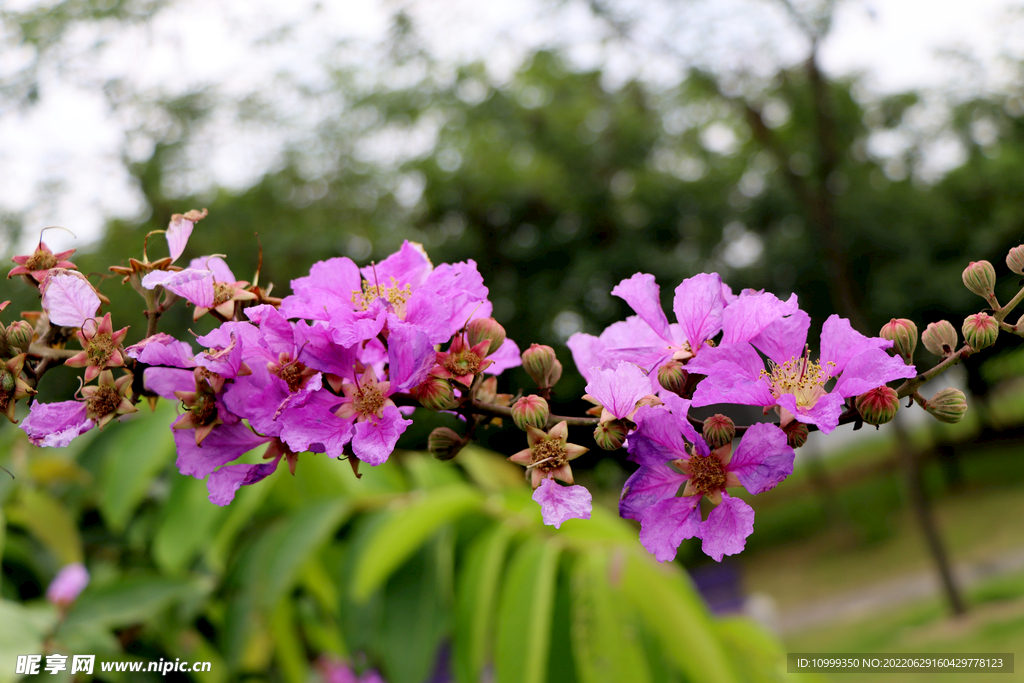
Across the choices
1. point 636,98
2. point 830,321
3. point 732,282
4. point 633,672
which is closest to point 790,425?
point 830,321

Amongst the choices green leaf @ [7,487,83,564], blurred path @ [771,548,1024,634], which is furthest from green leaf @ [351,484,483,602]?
blurred path @ [771,548,1024,634]

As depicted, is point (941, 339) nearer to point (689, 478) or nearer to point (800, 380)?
point (800, 380)

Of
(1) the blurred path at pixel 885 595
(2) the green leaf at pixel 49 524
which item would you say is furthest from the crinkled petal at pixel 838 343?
(1) the blurred path at pixel 885 595

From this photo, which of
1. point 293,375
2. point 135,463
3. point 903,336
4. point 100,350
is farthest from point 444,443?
point 135,463

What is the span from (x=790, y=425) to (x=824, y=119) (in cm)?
1353

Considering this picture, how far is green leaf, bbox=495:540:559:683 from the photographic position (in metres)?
1.80

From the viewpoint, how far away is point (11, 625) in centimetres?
146

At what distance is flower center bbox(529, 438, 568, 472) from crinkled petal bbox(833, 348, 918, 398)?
1.06ft

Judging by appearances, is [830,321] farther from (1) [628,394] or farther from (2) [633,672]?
(2) [633,672]

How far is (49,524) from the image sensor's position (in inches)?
86.0

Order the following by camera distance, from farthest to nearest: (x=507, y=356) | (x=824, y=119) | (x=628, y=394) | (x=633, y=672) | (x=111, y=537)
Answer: (x=824, y=119)
(x=111, y=537)
(x=633, y=672)
(x=507, y=356)
(x=628, y=394)

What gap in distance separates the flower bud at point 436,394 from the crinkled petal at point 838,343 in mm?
449

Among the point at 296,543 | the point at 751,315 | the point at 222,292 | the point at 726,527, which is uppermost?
the point at 222,292

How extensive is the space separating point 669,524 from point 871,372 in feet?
0.93
